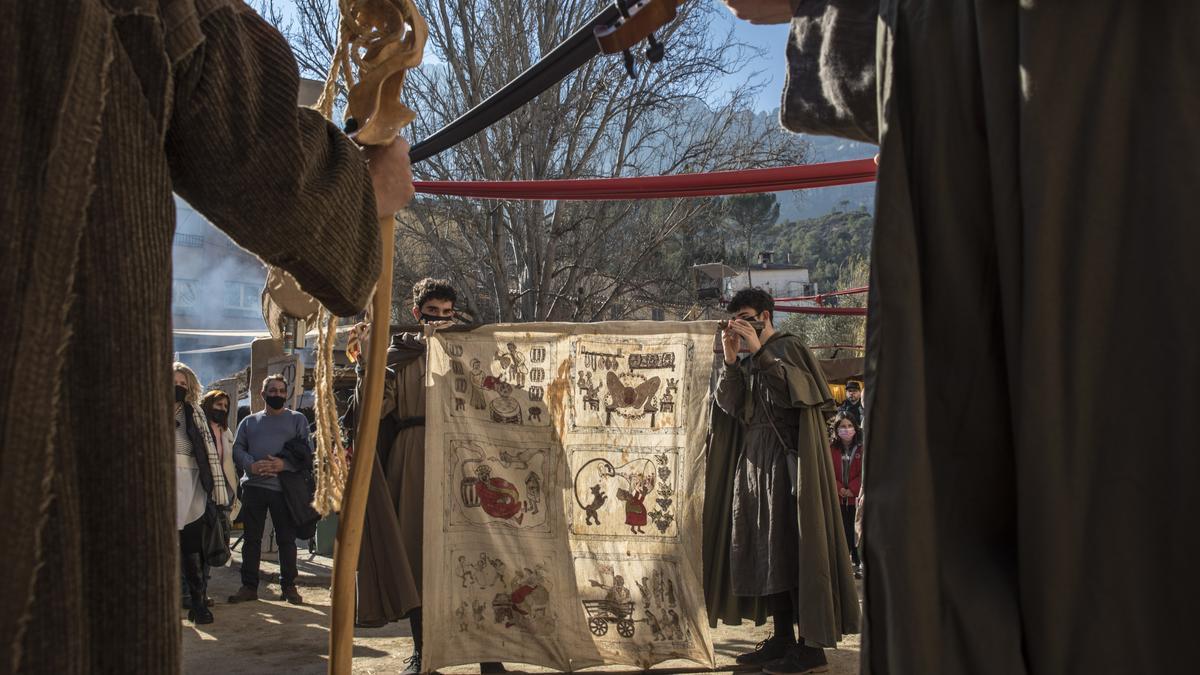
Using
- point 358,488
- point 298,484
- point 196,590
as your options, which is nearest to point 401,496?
point 196,590

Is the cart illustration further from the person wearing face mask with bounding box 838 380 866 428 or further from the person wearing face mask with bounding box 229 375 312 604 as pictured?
the person wearing face mask with bounding box 838 380 866 428

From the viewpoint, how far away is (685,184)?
4578mm

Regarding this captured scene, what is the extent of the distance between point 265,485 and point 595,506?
12.7ft

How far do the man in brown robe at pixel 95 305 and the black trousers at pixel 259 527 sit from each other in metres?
6.99

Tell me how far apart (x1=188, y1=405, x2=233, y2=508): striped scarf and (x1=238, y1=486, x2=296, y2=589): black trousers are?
450mm

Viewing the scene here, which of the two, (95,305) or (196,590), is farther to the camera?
(196,590)

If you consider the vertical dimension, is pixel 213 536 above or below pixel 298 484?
below

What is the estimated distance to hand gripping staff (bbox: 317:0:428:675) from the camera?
5.50ft

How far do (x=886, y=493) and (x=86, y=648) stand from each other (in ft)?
2.79

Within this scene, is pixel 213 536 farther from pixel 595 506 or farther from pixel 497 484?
pixel 595 506

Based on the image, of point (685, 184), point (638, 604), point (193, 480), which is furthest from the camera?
point (193, 480)

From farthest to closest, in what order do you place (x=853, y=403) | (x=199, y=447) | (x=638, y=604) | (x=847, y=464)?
(x=853, y=403) < (x=847, y=464) < (x=199, y=447) < (x=638, y=604)

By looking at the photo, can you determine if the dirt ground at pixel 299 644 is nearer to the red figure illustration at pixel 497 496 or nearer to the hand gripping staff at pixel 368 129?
the red figure illustration at pixel 497 496

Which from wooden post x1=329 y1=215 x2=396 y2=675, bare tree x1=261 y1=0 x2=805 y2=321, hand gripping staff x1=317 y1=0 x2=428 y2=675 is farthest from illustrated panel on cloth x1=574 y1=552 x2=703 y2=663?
bare tree x1=261 y1=0 x2=805 y2=321
